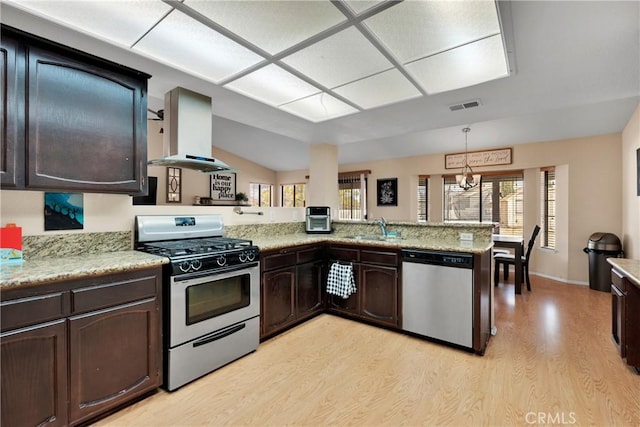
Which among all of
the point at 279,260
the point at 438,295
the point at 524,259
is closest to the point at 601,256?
the point at 524,259

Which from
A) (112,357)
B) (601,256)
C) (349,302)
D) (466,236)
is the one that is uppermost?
(466,236)

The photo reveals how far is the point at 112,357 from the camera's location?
1.73 m

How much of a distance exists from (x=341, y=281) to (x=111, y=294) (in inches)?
79.6

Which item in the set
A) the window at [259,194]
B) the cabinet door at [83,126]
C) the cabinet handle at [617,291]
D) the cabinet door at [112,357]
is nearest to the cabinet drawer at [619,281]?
the cabinet handle at [617,291]

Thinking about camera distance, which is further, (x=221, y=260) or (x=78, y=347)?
(x=221, y=260)

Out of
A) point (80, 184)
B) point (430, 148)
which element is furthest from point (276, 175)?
point (80, 184)

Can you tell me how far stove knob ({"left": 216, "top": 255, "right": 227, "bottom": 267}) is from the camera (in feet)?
7.25

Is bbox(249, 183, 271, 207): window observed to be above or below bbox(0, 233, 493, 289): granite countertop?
above

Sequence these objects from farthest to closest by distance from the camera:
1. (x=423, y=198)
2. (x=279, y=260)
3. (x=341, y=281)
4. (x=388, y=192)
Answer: (x=388, y=192)
(x=423, y=198)
(x=341, y=281)
(x=279, y=260)

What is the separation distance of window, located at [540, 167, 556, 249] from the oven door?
539cm

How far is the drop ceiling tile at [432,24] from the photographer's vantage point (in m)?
1.65

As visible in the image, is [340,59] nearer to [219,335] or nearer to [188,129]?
[188,129]

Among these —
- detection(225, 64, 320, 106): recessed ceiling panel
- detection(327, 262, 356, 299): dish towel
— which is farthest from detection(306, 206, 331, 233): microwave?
detection(225, 64, 320, 106): recessed ceiling panel

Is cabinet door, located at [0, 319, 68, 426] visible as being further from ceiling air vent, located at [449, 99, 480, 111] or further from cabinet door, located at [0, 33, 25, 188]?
ceiling air vent, located at [449, 99, 480, 111]
